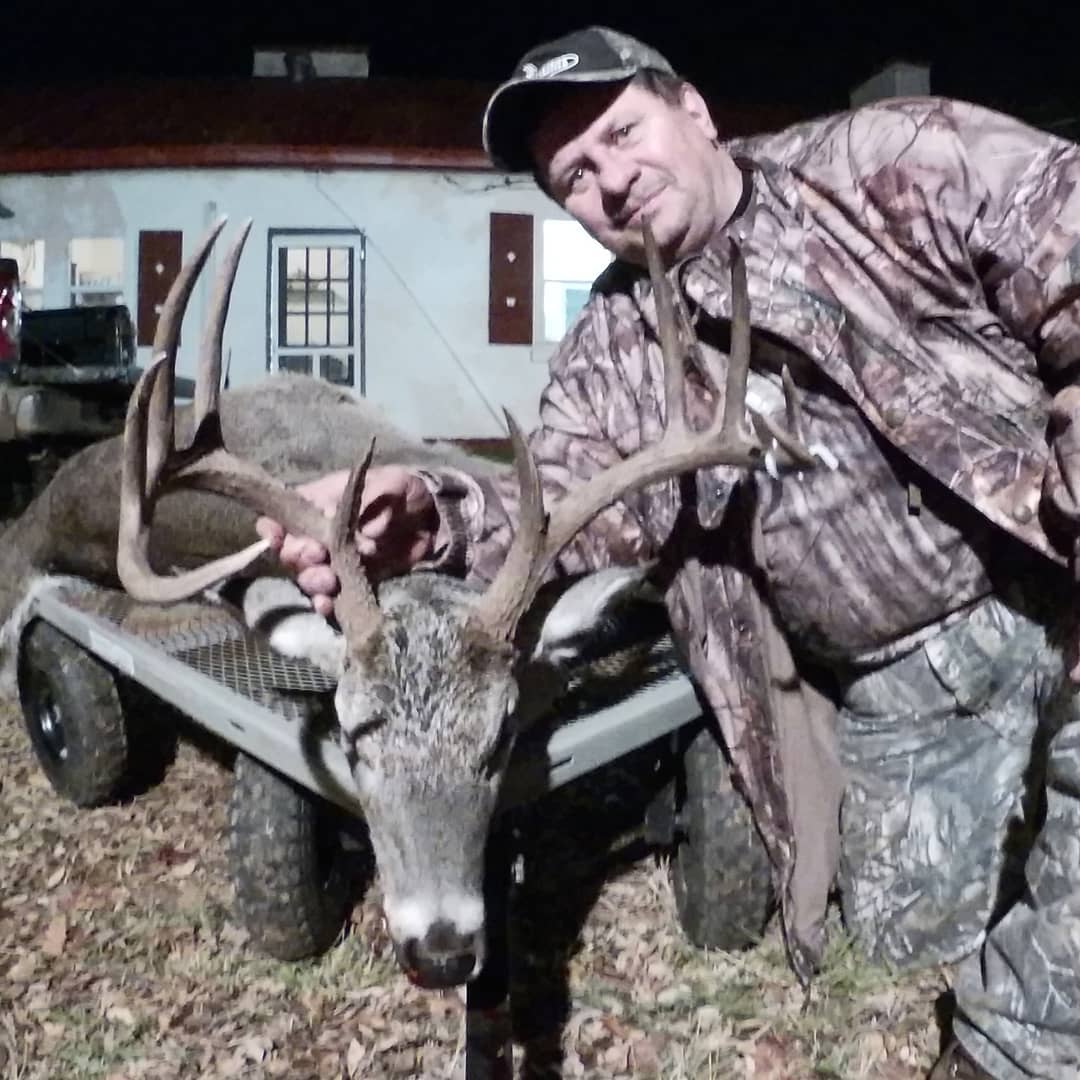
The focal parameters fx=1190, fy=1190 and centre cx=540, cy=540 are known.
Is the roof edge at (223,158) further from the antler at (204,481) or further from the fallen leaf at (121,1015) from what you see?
the fallen leaf at (121,1015)

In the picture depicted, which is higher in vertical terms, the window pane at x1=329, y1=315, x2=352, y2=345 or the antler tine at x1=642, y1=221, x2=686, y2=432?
the antler tine at x1=642, y1=221, x2=686, y2=432

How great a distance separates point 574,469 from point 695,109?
0.90 metres

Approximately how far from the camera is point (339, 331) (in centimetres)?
454

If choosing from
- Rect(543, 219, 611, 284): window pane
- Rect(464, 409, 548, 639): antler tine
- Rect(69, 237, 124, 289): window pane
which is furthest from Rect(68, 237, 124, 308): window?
Rect(464, 409, 548, 639): antler tine

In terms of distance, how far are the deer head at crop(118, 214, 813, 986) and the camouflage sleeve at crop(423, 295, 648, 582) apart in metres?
0.44

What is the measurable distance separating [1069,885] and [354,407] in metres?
3.01

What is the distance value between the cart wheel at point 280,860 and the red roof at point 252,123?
2832 millimetres

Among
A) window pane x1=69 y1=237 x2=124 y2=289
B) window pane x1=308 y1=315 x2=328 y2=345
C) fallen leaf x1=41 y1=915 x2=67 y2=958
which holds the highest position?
window pane x1=69 y1=237 x2=124 y2=289

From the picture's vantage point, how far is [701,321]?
270 cm

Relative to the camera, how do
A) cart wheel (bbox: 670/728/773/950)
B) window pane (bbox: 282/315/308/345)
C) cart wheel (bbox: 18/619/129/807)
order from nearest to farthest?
cart wheel (bbox: 670/728/773/950), cart wheel (bbox: 18/619/129/807), window pane (bbox: 282/315/308/345)

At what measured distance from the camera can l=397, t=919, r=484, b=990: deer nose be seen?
208 cm

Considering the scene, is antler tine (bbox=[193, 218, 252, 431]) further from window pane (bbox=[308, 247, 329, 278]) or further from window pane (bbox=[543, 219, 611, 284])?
window pane (bbox=[308, 247, 329, 278])

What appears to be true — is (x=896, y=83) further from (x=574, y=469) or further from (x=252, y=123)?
(x=574, y=469)

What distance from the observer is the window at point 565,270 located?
4215 millimetres
